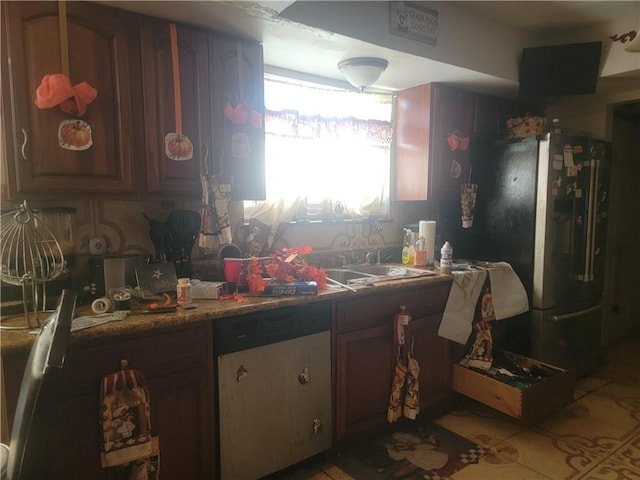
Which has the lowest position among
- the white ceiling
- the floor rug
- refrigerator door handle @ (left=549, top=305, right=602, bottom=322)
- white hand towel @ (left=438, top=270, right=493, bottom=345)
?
the floor rug

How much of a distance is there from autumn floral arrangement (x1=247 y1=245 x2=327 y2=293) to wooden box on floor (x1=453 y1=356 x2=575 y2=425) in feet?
3.48

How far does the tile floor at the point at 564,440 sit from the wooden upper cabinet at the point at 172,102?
4.84 ft

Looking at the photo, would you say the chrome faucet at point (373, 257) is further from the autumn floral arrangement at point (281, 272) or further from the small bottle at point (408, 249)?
the autumn floral arrangement at point (281, 272)

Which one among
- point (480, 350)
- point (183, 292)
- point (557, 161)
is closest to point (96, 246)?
point (183, 292)

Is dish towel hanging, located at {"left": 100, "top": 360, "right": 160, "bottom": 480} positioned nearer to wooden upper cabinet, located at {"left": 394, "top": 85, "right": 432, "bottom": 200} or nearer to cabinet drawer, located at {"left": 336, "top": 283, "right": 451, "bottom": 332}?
cabinet drawer, located at {"left": 336, "top": 283, "right": 451, "bottom": 332}

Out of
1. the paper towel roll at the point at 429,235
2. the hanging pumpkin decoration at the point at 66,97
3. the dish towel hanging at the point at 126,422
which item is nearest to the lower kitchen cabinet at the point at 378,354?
the paper towel roll at the point at 429,235

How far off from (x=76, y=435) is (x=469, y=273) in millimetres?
2080

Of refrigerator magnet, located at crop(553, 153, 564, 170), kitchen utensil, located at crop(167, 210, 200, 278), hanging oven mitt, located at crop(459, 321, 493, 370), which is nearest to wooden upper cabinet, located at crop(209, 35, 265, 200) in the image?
kitchen utensil, located at crop(167, 210, 200, 278)

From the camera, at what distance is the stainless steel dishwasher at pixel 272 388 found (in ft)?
5.46

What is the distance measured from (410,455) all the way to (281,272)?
44.9 inches

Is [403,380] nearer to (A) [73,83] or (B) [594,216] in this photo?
(B) [594,216]

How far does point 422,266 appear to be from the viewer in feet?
8.77

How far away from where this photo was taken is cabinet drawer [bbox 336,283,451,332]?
1996 mm

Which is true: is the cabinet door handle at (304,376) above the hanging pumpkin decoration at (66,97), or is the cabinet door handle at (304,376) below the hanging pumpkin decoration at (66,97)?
below
